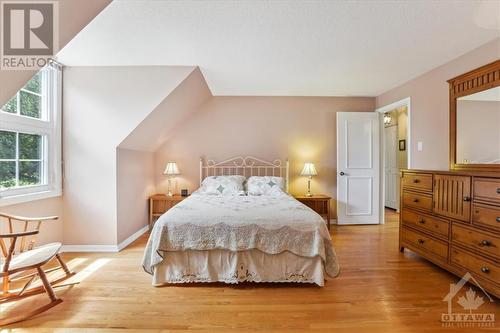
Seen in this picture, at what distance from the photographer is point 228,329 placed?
170 centimetres

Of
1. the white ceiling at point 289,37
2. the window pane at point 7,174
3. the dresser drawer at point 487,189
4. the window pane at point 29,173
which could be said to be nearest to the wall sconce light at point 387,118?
the white ceiling at point 289,37

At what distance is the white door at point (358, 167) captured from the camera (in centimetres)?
432

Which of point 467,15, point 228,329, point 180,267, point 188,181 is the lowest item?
point 228,329

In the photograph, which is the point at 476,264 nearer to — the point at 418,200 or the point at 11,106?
the point at 418,200

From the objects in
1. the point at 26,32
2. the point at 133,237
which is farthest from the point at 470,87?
the point at 133,237

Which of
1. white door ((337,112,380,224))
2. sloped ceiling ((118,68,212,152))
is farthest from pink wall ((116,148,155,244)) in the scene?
white door ((337,112,380,224))

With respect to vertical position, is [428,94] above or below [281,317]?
above

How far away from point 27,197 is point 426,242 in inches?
171

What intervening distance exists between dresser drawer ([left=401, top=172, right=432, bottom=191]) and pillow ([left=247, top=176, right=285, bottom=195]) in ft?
5.25

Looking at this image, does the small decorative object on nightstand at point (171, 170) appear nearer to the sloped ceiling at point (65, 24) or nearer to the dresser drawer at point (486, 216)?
the sloped ceiling at point (65, 24)

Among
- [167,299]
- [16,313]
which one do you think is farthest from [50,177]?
[167,299]

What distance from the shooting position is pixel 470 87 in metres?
2.51

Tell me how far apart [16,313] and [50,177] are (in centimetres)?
162

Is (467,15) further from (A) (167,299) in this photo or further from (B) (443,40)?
(A) (167,299)
